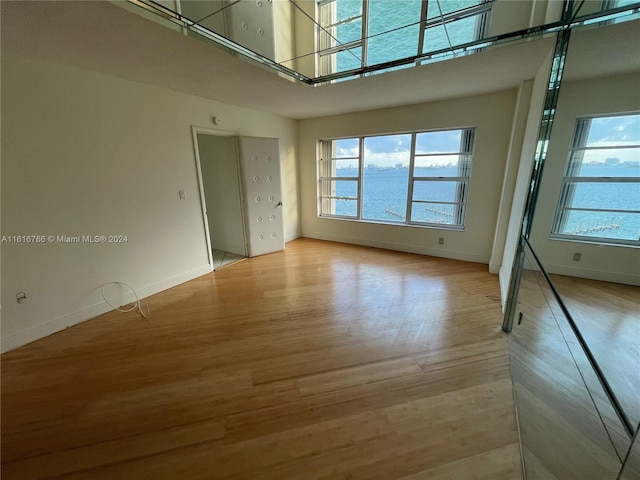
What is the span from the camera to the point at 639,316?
1.49 meters

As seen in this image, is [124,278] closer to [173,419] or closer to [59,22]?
[173,419]

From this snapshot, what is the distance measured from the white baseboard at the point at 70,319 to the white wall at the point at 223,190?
4.29ft

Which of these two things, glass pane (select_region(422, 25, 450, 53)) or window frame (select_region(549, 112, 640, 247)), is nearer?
window frame (select_region(549, 112, 640, 247))

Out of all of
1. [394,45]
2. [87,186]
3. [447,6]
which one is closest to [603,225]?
[447,6]

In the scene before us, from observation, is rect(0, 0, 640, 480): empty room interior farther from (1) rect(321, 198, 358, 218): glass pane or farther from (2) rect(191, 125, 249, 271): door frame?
(1) rect(321, 198, 358, 218): glass pane

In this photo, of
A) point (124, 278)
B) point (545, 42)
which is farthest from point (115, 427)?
point (545, 42)

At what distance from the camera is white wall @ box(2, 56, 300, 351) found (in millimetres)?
2072

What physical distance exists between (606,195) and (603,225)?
0.21 m

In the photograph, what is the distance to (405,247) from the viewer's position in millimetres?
4566

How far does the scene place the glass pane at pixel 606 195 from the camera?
1499 mm

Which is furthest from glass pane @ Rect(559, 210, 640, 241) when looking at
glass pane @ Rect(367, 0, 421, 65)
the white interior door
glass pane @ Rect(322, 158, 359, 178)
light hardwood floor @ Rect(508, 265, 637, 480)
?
the white interior door

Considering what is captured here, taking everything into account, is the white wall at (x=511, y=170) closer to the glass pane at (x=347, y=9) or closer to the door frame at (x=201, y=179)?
the glass pane at (x=347, y=9)

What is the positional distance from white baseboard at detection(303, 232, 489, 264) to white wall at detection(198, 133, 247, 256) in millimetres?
1765

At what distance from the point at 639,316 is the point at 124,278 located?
4.44 meters
